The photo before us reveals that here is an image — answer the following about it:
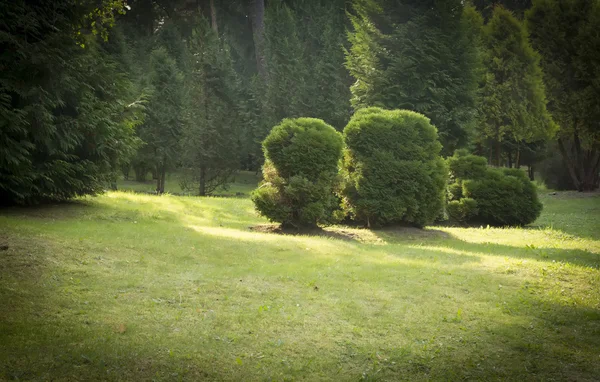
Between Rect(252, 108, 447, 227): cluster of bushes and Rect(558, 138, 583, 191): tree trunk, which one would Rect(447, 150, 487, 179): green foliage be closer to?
Rect(252, 108, 447, 227): cluster of bushes

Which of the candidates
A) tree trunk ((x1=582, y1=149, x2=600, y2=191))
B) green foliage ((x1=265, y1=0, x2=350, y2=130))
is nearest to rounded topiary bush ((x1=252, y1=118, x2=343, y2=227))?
green foliage ((x1=265, y1=0, x2=350, y2=130))

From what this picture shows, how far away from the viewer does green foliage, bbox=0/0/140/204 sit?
36.7 ft

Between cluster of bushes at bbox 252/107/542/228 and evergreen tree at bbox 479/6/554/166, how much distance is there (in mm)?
14326

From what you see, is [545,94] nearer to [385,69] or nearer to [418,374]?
[385,69]

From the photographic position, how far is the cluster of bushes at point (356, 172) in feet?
46.1

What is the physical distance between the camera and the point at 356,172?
49.8ft

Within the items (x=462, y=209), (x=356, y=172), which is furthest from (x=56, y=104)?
(x=462, y=209)

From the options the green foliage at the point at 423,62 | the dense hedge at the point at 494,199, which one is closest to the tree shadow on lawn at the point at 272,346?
the dense hedge at the point at 494,199

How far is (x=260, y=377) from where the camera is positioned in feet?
18.1

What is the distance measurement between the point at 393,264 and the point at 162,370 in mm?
5787

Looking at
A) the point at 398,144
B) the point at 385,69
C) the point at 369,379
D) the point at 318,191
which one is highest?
the point at 385,69

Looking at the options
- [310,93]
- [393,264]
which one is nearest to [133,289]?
[393,264]

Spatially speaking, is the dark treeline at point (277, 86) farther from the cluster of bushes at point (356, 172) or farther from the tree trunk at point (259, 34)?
the cluster of bushes at point (356, 172)

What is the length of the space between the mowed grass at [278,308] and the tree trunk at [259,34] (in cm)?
2712
